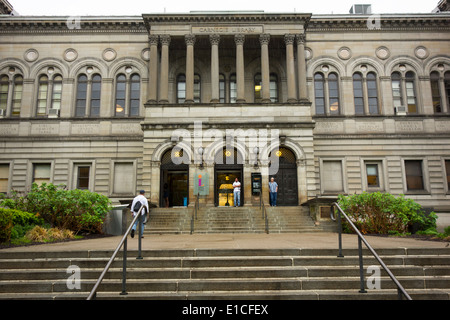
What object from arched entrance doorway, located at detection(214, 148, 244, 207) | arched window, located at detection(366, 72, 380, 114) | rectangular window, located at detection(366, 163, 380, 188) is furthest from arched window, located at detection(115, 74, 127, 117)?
rectangular window, located at detection(366, 163, 380, 188)

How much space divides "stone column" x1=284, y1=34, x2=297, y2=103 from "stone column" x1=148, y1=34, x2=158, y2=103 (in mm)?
9924

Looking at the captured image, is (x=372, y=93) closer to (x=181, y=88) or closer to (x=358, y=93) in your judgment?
(x=358, y=93)

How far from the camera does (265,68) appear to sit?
83.3 feet

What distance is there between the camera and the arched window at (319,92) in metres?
27.4

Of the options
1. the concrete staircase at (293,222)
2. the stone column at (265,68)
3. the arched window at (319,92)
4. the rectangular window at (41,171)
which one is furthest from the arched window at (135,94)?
the arched window at (319,92)

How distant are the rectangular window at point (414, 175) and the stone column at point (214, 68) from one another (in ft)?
51.8

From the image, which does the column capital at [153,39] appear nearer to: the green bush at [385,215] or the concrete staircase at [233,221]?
the concrete staircase at [233,221]

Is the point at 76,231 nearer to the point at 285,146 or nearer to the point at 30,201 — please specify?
the point at 30,201

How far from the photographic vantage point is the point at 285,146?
24047 mm

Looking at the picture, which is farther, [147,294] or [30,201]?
[30,201]

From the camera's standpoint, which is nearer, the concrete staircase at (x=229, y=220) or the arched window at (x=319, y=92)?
the concrete staircase at (x=229, y=220)
